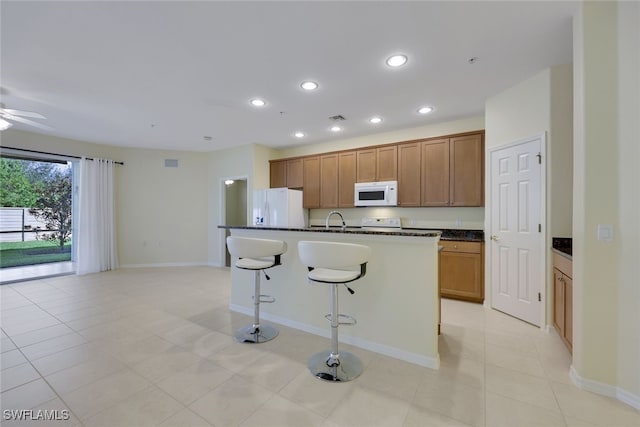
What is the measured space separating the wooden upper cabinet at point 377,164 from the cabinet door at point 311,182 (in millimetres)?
895

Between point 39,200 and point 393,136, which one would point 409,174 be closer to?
point 393,136

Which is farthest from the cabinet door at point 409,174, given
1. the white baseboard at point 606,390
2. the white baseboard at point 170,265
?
the white baseboard at point 170,265

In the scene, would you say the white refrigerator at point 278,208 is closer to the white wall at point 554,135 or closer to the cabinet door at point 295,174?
the cabinet door at point 295,174

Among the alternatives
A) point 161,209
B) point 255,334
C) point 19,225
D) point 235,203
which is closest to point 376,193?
point 255,334

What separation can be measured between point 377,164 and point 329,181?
1011 mm

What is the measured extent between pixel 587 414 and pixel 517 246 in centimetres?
182

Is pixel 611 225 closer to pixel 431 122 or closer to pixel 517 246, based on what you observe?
pixel 517 246

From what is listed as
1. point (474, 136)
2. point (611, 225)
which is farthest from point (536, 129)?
point (611, 225)

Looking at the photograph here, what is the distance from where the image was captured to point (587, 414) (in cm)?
160

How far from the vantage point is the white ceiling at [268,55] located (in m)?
1.91

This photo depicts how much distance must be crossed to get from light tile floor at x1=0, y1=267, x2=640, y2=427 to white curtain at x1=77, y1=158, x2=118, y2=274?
2.25 meters

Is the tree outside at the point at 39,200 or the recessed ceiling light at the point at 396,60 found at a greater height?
the recessed ceiling light at the point at 396,60

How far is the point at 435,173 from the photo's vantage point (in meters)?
4.18

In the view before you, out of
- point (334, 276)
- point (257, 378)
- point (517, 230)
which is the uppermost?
point (517, 230)
